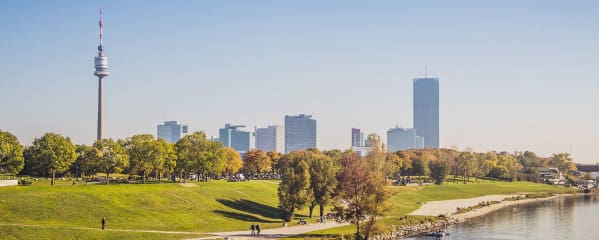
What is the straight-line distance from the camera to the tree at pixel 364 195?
92625 mm

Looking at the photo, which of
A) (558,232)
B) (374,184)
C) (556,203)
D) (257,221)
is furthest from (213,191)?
(556,203)

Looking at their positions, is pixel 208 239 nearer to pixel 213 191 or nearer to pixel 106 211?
pixel 106 211

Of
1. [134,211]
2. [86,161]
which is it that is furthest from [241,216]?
[86,161]

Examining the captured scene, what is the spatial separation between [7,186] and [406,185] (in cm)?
12151

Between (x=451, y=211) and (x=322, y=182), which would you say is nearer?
(x=322, y=182)

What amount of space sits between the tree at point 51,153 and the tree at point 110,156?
7777 millimetres

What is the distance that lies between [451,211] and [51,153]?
87.0 metres

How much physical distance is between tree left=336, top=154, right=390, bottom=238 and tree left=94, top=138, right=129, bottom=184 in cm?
5709

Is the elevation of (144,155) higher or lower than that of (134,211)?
higher

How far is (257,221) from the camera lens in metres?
107

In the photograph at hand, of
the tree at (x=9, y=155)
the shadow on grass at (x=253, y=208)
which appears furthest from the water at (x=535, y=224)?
the tree at (x=9, y=155)

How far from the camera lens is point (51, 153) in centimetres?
11975

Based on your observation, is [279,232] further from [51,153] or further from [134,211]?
[51,153]

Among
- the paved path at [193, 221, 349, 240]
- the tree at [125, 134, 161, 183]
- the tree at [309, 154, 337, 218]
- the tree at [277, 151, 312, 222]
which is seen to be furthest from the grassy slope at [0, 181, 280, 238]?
the tree at [125, 134, 161, 183]
